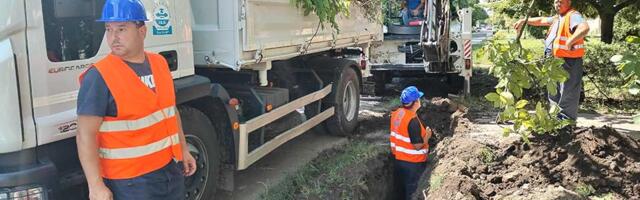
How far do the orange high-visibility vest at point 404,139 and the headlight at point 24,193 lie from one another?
11.2 ft

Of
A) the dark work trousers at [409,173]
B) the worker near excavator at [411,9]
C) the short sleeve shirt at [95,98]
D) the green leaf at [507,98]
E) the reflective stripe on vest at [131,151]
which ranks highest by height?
the worker near excavator at [411,9]

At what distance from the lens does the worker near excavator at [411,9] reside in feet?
37.2

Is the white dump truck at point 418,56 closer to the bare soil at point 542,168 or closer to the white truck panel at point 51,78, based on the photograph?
the bare soil at point 542,168

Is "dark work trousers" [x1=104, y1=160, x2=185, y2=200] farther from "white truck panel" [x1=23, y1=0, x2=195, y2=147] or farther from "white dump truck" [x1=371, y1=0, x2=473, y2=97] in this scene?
"white dump truck" [x1=371, y1=0, x2=473, y2=97]

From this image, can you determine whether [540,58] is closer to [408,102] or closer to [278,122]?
[408,102]

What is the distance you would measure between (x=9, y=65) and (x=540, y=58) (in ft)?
15.0

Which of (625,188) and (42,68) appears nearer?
(42,68)

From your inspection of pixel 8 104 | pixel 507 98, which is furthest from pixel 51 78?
pixel 507 98

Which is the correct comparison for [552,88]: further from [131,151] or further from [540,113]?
[131,151]

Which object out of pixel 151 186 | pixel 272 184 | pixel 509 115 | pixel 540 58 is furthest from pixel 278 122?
pixel 151 186

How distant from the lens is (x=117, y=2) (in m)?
2.69

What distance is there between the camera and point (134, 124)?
8.98ft

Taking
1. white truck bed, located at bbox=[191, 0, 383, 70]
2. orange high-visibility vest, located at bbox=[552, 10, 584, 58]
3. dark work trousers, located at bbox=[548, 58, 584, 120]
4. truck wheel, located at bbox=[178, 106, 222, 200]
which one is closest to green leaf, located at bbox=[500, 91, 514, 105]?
dark work trousers, located at bbox=[548, 58, 584, 120]

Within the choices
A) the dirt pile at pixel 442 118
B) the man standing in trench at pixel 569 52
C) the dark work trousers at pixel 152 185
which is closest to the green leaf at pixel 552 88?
the man standing in trench at pixel 569 52
